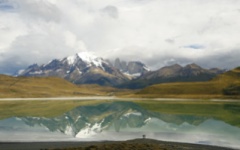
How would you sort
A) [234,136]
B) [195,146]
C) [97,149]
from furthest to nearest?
[234,136]
[195,146]
[97,149]

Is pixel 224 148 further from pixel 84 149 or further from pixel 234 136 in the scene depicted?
pixel 84 149

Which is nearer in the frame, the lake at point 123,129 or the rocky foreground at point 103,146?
the rocky foreground at point 103,146

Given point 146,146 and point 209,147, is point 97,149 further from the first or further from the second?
point 209,147

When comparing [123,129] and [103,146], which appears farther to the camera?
[123,129]

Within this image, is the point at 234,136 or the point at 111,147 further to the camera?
the point at 234,136

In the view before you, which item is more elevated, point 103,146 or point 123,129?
point 123,129

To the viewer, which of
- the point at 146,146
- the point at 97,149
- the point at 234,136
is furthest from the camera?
the point at 234,136

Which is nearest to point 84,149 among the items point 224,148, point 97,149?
point 97,149

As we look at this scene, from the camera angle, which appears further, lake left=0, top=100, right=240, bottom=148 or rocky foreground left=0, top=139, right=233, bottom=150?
lake left=0, top=100, right=240, bottom=148

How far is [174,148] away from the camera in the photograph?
35781 millimetres

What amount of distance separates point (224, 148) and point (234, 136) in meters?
14.2

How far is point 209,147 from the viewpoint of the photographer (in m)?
38.8

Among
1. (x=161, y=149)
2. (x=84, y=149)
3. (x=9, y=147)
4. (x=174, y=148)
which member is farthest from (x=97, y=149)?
(x=9, y=147)

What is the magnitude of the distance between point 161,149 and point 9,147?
17427 millimetres
